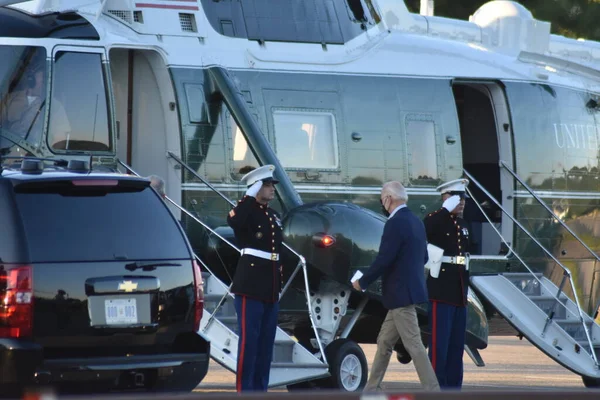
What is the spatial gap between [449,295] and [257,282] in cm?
204

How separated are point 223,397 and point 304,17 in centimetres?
1005

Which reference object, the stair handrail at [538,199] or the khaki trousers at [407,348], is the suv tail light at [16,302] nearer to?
the khaki trousers at [407,348]

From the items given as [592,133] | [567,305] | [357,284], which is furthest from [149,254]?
[592,133]

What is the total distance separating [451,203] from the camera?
12.1 metres

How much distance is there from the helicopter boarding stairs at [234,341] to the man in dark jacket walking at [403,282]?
2.69 ft

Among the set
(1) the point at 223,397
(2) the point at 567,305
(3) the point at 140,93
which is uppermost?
(3) the point at 140,93

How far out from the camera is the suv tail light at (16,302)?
7.73 m

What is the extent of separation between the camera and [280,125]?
45.1 feet

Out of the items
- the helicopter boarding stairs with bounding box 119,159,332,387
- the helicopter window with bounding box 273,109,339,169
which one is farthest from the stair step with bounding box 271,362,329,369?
the helicopter window with bounding box 273,109,339,169

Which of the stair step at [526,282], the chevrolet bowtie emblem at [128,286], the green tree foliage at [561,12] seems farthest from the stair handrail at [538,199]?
the green tree foliage at [561,12]

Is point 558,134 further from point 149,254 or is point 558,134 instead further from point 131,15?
point 149,254

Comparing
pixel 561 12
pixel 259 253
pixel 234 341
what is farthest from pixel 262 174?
pixel 561 12

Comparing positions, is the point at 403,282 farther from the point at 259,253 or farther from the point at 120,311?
the point at 120,311

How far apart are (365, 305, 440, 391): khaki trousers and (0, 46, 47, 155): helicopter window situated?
141 inches
